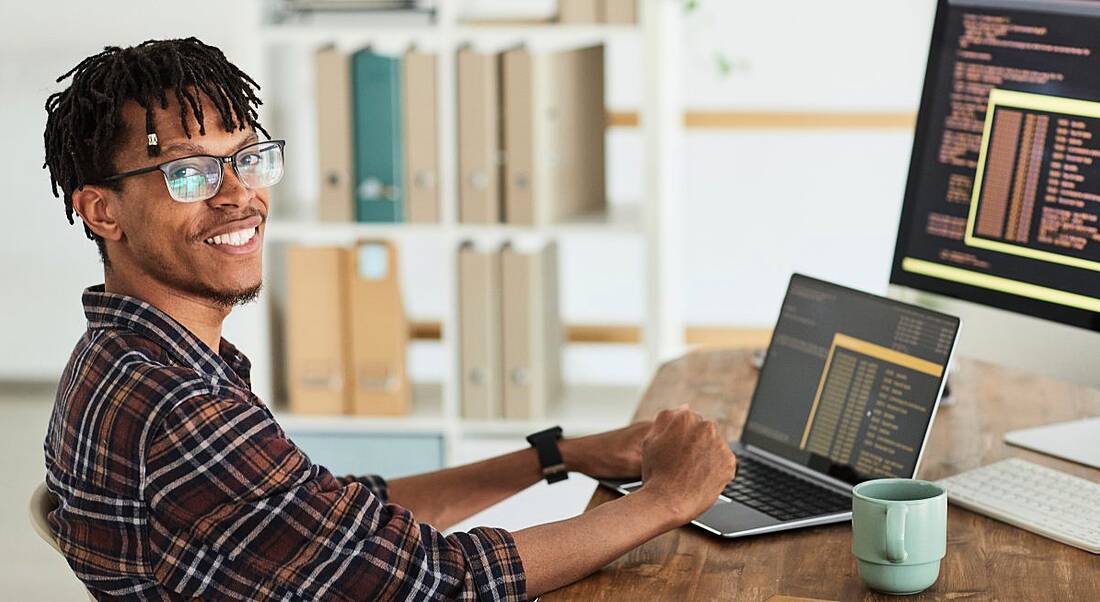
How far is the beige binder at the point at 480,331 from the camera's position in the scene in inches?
112

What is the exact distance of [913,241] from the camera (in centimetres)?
174

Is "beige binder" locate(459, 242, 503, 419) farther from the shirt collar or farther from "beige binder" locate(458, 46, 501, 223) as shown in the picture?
the shirt collar

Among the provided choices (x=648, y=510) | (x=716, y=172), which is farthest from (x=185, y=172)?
(x=716, y=172)

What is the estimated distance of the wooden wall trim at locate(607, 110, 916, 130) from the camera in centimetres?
330

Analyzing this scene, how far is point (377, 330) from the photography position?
9.62 ft

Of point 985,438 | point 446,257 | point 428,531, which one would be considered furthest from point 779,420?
point 446,257

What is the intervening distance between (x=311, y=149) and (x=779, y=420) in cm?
202

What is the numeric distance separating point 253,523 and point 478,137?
5.73 ft

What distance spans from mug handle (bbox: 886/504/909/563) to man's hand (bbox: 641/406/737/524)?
191 mm

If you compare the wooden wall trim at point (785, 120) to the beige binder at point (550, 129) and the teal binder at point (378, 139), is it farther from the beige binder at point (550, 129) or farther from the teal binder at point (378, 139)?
the teal binder at point (378, 139)

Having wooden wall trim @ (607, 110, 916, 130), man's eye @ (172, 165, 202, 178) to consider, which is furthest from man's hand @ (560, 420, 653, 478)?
wooden wall trim @ (607, 110, 916, 130)

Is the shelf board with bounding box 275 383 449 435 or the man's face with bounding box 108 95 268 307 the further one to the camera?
the shelf board with bounding box 275 383 449 435

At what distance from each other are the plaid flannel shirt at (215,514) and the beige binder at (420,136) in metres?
1.64

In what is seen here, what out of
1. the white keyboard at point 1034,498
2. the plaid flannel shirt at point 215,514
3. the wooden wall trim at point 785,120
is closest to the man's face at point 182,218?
the plaid flannel shirt at point 215,514
